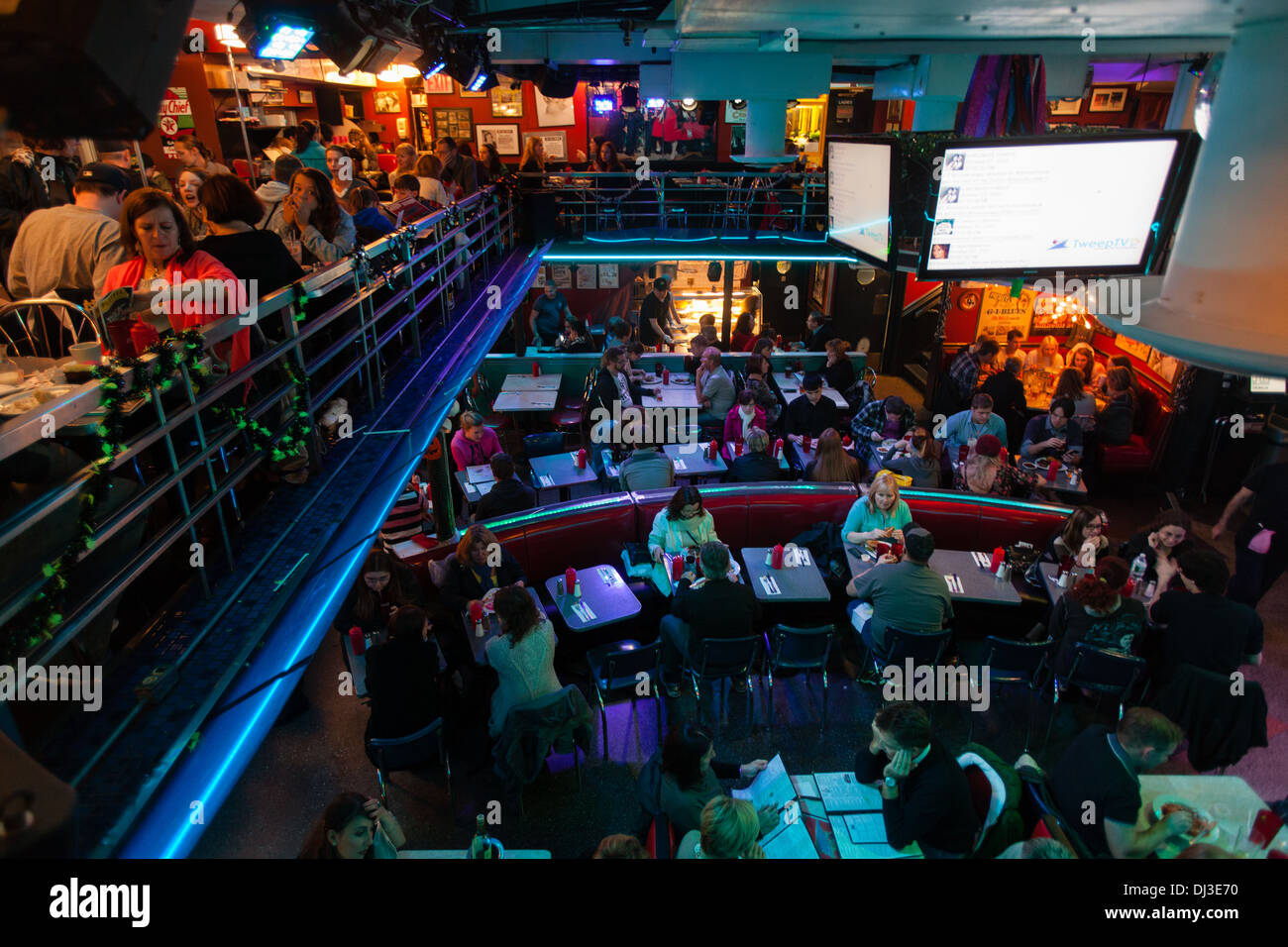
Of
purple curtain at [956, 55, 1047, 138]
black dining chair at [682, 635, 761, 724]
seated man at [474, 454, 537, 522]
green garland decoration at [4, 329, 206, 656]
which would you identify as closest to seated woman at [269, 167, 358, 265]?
green garland decoration at [4, 329, 206, 656]

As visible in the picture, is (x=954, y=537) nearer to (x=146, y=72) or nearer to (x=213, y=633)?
(x=213, y=633)

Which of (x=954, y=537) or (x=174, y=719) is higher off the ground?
(x=174, y=719)

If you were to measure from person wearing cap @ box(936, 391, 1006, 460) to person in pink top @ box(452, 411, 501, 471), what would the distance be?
4.74 meters

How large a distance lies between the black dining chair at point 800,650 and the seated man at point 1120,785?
1.67m

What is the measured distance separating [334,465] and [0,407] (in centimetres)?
190

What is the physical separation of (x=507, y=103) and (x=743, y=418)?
10979 millimetres

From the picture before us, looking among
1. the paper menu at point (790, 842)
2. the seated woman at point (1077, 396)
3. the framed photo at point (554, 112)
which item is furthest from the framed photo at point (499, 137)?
the paper menu at point (790, 842)

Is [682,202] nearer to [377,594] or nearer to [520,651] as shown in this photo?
[377,594]

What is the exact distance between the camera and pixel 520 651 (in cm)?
397

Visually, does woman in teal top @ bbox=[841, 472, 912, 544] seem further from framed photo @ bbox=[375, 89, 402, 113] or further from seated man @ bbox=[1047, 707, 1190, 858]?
framed photo @ bbox=[375, 89, 402, 113]

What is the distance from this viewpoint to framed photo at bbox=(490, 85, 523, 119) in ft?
47.4

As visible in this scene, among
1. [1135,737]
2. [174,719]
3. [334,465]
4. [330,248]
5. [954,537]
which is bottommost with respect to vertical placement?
[954,537]
